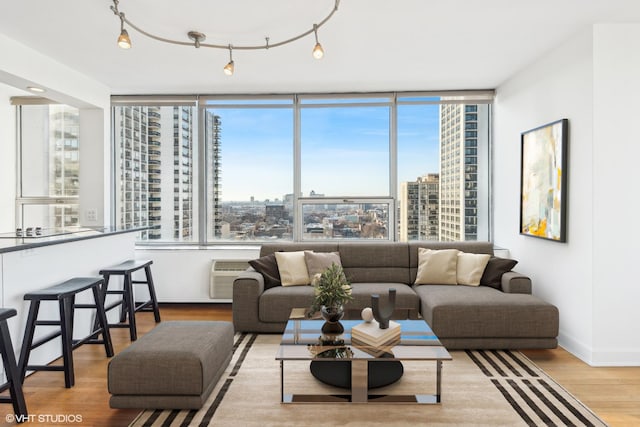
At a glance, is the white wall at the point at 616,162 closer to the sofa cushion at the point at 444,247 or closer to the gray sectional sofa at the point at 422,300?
the gray sectional sofa at the point at 422,300

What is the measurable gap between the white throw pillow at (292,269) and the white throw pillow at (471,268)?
1617mm

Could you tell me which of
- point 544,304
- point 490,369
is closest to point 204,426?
point 490,369

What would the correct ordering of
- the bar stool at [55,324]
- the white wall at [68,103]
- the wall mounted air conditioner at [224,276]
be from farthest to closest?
the wall mounted air conditioner at [224,276] < the white wall at [68,103] < the bar stool at [55,324]

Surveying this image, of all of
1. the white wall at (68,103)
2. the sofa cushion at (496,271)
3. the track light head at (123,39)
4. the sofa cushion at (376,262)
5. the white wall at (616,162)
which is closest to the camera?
the track light head at (123,39)

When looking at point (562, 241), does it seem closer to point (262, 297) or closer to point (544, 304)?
point (544, 304)

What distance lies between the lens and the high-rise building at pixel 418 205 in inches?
206

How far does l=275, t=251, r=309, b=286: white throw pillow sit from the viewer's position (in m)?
4.20

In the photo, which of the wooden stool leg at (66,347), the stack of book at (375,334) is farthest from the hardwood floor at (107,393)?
the stack of book at (375,334)

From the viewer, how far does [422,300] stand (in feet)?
12.5

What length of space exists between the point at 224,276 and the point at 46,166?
3012 millimetres

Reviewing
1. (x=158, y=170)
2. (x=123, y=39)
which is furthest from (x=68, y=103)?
(x=123, y=39)

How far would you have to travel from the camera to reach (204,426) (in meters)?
2.28

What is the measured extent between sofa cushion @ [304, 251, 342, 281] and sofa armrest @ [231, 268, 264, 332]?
0.64 m

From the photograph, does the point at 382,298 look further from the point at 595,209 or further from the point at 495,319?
the point at 595,209
